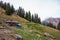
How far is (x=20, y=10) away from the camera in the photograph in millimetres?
123500

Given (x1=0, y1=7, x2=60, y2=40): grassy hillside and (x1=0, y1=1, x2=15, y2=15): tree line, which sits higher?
(x1=0, y1=1, x2=15, y2=15): tree line

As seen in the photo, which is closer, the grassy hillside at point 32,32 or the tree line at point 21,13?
the grassy hillside at point 32,32

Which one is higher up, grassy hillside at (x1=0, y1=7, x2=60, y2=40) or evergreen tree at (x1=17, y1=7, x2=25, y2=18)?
evergreen tree at (x1=17, y1=7, x2=25, y2=18)

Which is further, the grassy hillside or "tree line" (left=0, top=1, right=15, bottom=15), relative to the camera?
"tree line" (left=0, top=1, right=15, bottom=15)

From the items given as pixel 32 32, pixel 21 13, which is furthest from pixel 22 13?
pixel 32 32

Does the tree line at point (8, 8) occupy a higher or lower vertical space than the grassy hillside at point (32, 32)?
higher

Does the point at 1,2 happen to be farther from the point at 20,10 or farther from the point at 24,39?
the point at 24,39

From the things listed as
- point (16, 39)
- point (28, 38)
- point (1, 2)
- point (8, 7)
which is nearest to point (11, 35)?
point (16, 39)

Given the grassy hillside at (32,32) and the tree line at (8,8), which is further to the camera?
the tree line at (8,8)

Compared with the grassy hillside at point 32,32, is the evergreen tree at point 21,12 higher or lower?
higher

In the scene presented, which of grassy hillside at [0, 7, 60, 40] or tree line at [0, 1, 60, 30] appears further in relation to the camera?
tree line at [0, 1, 60, 30]

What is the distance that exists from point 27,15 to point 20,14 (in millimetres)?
5311

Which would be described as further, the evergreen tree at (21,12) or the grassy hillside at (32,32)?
the evergreen tree at (21,12)

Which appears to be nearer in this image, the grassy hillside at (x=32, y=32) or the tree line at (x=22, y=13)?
the grassy hillside at (x=32, y=32)
